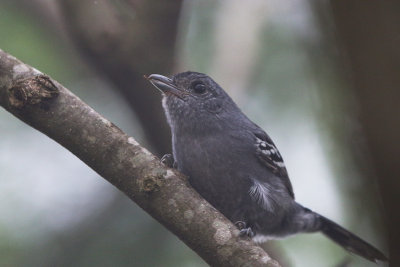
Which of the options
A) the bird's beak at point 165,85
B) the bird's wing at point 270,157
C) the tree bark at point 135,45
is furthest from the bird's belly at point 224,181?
the tree bark at point 135,45

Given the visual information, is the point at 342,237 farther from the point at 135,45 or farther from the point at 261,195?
the point at 135,45

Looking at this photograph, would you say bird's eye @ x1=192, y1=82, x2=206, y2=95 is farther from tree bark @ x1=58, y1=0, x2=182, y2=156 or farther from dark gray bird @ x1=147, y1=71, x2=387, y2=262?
tree bark @ x1=58, y1=0, x2=182, y2=156

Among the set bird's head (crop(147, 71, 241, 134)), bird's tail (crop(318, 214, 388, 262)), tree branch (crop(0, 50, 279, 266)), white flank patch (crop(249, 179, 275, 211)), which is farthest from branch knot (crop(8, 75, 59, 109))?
bird's tail (crop(318, 214, 388, 262))

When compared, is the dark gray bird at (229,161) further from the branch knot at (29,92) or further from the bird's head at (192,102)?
the branch knot at (29,92)

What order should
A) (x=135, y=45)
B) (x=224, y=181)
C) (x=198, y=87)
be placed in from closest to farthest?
(x=224, y=181), (x=198, y=87), (x=135, y=45)

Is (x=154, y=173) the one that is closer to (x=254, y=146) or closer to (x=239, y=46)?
(x=254, y=146)

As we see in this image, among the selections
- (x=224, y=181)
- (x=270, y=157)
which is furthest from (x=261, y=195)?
(x=270, y=157)

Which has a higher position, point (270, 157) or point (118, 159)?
point (270, 157)
